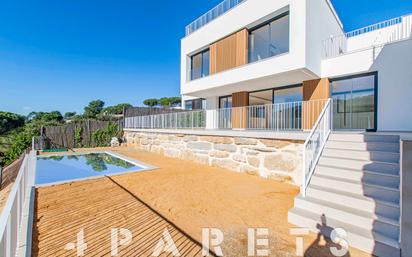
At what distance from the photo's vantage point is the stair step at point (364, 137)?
4609 millimetres

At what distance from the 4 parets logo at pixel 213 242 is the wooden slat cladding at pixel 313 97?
555 centimetres

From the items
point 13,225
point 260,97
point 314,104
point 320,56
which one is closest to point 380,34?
point 320,56

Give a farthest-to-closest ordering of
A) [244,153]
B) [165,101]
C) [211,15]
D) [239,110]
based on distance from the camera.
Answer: [165,101]
[211,15]
[239,110]
[244,153]

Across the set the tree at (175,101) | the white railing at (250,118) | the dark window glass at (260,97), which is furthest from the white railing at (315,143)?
the tree at (175,101)

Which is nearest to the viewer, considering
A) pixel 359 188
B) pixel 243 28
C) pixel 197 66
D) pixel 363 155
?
pixel 359 188

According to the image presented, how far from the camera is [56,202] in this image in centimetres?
418

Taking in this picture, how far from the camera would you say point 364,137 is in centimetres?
497

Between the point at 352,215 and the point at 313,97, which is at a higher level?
the point at 313,97

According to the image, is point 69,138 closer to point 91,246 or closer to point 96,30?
point 96,30

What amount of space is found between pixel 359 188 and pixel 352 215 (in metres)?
0.73

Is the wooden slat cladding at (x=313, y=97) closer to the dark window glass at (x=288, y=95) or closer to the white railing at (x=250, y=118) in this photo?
the white railing at (x=250, y=118)

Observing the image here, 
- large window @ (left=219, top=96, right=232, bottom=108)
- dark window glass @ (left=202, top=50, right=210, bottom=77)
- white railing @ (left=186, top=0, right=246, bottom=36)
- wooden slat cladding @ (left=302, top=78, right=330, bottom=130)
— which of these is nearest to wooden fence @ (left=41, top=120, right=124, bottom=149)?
dark window glass @ (left=202, top=50, right=210, bottom=77)

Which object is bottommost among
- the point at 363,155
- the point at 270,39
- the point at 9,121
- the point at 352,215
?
the point at 352,215

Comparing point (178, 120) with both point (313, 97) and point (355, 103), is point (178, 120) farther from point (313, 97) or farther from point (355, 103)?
point (355, 103)
